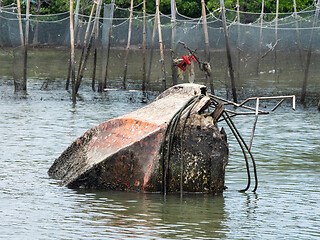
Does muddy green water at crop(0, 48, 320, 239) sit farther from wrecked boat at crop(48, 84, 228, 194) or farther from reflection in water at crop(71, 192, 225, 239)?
wrecked boat at crop(48, 84, 228, 194)

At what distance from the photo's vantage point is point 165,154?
8203 millimetres

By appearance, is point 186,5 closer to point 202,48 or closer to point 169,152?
point 202,48

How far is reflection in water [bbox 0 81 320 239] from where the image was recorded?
22.9 ft

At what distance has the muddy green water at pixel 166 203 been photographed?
6.98 meters

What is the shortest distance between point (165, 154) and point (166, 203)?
590mm

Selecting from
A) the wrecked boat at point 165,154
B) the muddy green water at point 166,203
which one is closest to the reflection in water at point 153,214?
the muddy green water at point 166,203

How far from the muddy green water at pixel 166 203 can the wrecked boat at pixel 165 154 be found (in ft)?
0.61

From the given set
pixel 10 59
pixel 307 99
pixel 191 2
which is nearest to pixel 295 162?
pixel 307 99

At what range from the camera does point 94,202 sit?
8109mm

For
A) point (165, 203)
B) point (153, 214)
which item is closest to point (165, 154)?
point (165, 203)

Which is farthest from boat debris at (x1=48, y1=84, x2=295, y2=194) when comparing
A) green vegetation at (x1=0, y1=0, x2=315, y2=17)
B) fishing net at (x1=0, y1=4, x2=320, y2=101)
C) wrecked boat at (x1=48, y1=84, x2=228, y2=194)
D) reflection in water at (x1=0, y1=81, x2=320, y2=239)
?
green vegetation at (x1=0, y1=0, x2=315, y2=17)

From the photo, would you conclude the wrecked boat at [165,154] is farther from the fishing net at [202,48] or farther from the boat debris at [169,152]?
the fishing net at [202,48]

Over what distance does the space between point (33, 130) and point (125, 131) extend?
5.64 m

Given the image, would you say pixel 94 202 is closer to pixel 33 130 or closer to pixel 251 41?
pixel 33 130
